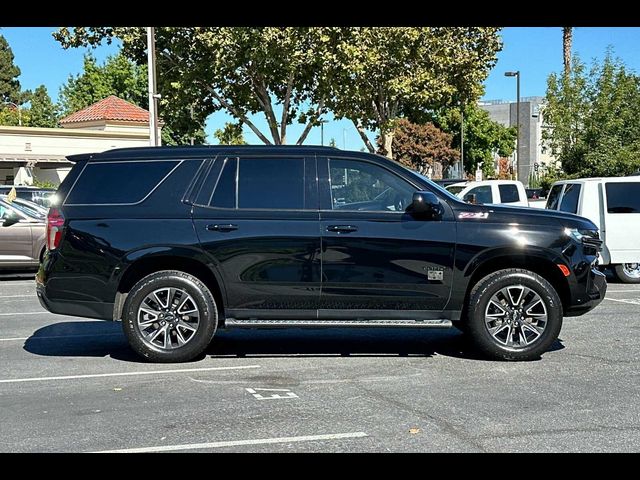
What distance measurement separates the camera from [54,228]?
769 centimetres

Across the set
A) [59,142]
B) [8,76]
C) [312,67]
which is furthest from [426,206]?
[8,76]

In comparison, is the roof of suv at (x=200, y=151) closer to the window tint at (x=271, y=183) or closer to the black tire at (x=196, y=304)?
the window tint at (x=271, y=183)

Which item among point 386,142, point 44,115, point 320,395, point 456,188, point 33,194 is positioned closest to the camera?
point 320,395

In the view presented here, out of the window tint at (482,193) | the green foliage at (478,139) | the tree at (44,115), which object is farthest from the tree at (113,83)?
the window tint at (482,193)

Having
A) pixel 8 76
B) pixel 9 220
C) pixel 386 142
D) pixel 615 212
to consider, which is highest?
pixel 8 76

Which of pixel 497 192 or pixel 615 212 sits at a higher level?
pixel 497 192

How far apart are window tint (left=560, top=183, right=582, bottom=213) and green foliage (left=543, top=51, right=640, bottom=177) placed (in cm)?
1138

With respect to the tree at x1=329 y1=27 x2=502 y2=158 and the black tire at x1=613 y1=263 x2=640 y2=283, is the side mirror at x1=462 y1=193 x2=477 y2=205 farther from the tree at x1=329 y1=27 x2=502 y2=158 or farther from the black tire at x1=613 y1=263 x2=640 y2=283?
the tree at x1=329 y1=27 x2=502 y2=158

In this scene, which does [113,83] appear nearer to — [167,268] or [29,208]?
[29,208]

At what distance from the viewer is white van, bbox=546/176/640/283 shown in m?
14.2

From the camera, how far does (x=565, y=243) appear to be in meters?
7.59

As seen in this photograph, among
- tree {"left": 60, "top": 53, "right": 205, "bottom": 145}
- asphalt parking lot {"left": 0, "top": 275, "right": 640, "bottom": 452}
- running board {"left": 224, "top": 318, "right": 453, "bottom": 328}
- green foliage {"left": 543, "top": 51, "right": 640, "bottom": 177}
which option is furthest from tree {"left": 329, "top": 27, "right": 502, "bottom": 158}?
tree {"left": 60, "top": 53, "right": 205, "bottom": 145}

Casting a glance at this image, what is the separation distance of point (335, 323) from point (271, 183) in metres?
1.50
